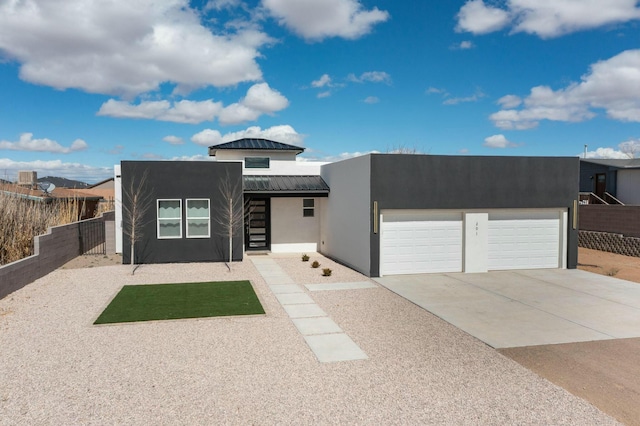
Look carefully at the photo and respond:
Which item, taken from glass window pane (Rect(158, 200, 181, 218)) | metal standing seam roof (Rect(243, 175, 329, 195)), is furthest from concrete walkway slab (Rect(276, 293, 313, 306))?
metal standing seam roof (Rect(243, 175, 329, 195))

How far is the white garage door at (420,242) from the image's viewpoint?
46.8 ft

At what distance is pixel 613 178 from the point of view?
29609mm

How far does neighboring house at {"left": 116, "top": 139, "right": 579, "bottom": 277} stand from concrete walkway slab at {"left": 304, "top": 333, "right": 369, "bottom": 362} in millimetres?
5981

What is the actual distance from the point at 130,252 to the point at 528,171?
13880mm

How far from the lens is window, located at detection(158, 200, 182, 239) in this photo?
16.7 metres

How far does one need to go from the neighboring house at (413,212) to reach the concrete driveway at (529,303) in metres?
0.72

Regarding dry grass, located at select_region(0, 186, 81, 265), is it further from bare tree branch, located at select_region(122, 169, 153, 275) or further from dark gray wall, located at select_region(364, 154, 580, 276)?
dark gray wall, located at select_region(364, 154, 580, 276)

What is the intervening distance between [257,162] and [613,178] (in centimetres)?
2341

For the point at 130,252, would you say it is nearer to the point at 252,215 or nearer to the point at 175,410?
the point at 252,215

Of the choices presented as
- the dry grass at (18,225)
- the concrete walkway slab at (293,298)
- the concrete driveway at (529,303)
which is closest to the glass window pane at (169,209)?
the dry grass at (18,225)

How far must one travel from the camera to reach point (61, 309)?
10180 millimetres

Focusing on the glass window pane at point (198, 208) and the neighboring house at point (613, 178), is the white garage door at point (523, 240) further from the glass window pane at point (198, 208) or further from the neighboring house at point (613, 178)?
the neighboring house at point (613, 178)

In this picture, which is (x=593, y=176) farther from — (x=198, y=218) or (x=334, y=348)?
(x=334, y=348)

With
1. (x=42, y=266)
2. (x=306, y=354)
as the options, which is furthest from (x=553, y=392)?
(x=42, y=266)
